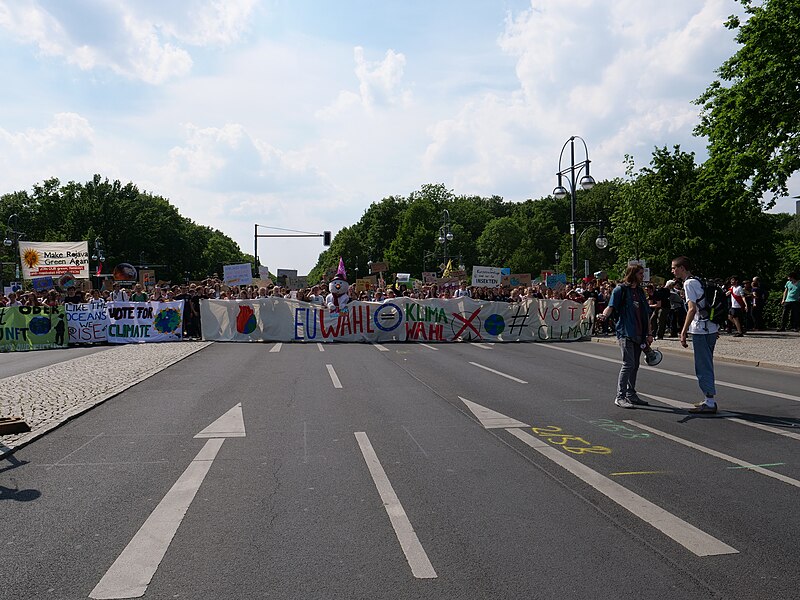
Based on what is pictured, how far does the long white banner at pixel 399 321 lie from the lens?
74.8 ft

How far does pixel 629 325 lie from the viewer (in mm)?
9852

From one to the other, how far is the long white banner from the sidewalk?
1.56 meters

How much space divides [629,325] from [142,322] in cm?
1710

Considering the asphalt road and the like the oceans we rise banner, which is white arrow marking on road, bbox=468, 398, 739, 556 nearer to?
the asphalt road

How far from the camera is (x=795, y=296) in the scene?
2377 cm

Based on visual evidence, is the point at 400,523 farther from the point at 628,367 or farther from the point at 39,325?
the point at 39,325

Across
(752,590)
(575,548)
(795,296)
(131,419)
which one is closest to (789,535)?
(752,590)

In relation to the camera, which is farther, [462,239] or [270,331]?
[462,239]

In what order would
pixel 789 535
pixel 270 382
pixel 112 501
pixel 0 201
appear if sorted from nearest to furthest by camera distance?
pixel 789 535 → pixel 112 501 → pixel 270 382 → pixel 0 201

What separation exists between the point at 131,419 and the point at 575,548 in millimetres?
6342

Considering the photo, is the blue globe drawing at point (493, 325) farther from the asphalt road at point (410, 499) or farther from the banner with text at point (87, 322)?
the asphalt road at point (410, 499)

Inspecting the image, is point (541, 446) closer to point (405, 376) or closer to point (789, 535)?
point (789, 535)

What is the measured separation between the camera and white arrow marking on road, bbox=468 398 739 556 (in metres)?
4.46

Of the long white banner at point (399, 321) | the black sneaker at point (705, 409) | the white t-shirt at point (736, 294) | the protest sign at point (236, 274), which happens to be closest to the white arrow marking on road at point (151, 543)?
the black sneaker at point (705, 409)
